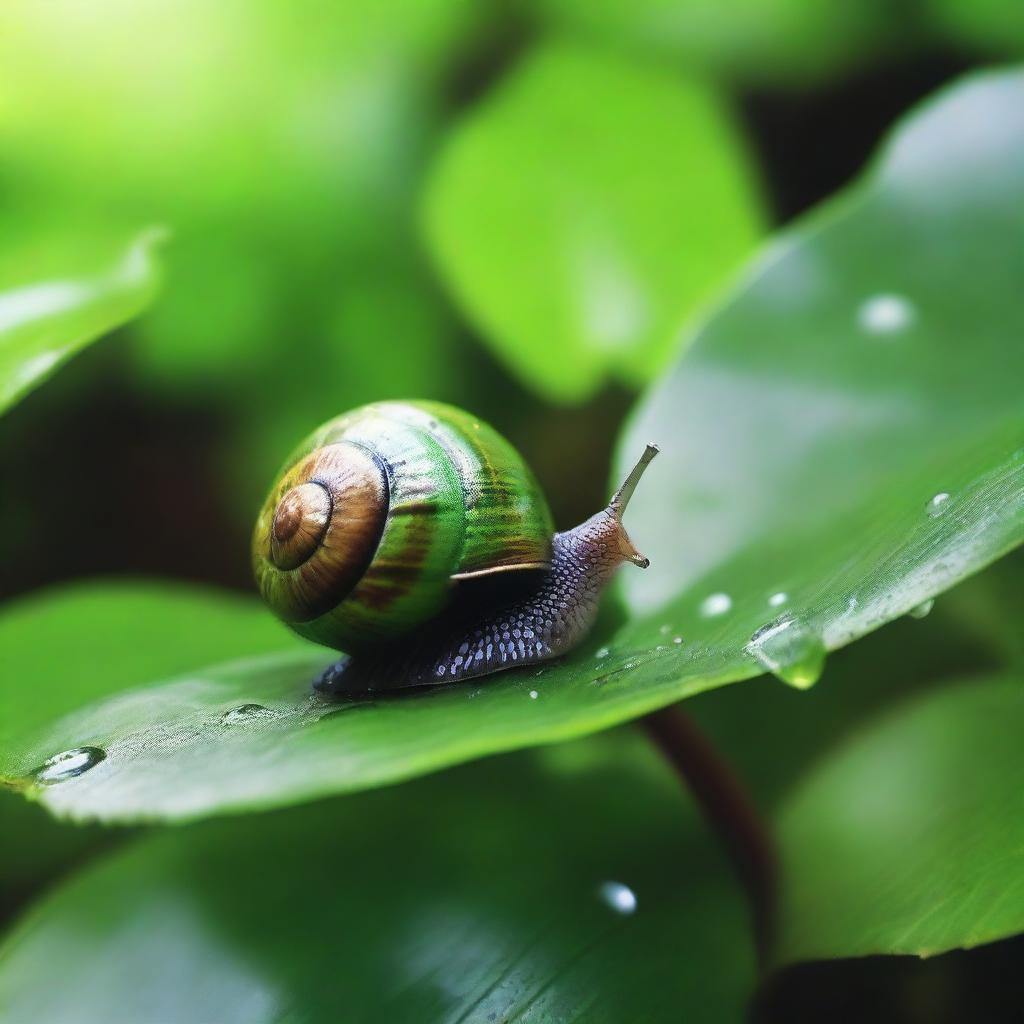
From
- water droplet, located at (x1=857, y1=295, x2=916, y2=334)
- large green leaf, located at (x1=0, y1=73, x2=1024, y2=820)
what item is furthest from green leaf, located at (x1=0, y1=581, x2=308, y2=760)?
water droplet, located at (x1=857, y1=295, x2=916, y2=334)

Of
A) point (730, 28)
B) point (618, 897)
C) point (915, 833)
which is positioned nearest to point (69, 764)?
point (618, 897)

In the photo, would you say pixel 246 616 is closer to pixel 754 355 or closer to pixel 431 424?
pixel 431 424

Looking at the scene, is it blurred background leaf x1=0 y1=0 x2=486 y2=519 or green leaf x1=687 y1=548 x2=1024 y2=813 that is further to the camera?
blurred background leaf x1=0 y1=0 x2=486 y2=519

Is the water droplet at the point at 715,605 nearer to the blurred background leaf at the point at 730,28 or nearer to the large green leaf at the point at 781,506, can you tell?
the large green leaf at the point at 781,506

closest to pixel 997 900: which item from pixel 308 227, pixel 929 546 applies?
pixel 929 546

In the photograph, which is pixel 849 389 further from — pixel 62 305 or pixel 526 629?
pixel 62 305

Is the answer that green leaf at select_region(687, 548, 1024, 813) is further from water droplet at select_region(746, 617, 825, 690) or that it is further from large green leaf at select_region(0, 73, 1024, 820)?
water droplet at select_region(746, 617, 825, 690)
